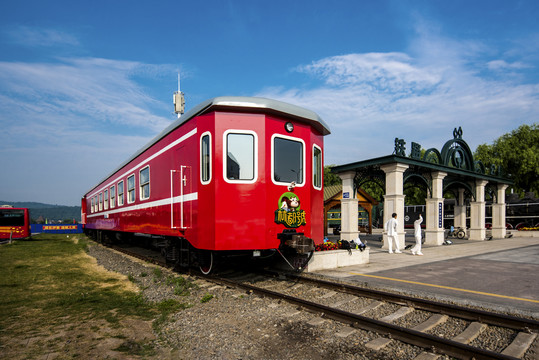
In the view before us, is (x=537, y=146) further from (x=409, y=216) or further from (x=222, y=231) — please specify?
(x=222, y=231)

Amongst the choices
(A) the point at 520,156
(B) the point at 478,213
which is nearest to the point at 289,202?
(B) the point at 478,213

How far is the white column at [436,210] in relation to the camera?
1650 cm

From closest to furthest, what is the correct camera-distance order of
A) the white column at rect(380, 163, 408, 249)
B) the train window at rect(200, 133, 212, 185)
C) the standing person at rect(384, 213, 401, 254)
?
the train window at rect(200, 133, 212, 185) → the standing person at rect(384, 213, 401, 254) → the white column at rect(380, 163, 408, 249)

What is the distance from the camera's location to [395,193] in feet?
47.2

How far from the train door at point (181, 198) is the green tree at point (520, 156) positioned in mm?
40580

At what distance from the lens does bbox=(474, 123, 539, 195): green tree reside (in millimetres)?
36719

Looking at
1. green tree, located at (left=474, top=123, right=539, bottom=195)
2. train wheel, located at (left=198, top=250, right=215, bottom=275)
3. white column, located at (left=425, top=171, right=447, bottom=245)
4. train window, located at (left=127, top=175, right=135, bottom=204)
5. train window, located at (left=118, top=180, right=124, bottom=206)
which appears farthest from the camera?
green tree, located at (left=474, top=123, right=539, bottom=195)

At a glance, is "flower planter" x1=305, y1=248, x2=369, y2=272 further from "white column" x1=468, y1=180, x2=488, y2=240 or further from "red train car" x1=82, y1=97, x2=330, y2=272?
"white column" x1=468, y1=180, x2=488, y2=240

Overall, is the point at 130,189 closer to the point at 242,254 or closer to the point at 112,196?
the point at 112,196

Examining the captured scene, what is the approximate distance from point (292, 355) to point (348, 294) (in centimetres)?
264

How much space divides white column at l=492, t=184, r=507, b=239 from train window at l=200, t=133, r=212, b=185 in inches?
892

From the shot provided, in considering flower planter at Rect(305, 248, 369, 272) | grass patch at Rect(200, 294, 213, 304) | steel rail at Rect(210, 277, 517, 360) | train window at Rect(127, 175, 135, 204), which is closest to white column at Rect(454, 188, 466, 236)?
flower planter at Rect(305, 248, 369, 272)

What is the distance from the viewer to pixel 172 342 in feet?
14.6

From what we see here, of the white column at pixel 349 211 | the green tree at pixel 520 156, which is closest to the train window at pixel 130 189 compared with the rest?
the white column at pixel 349 211
